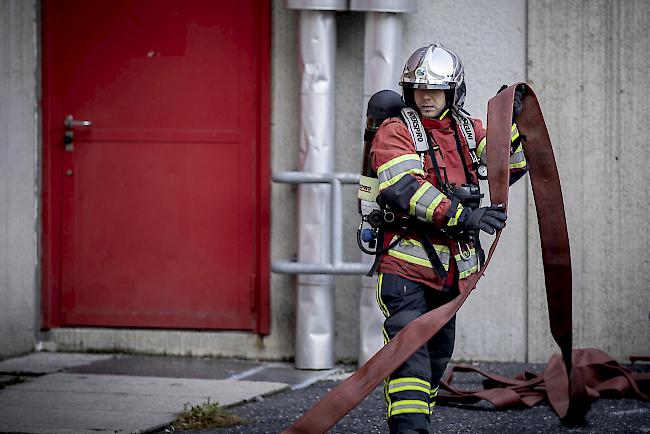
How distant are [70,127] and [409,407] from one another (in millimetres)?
4124

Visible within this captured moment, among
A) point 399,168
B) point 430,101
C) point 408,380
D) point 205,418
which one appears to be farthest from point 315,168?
point 408,380

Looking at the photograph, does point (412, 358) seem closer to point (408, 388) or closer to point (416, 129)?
point (408, 388)

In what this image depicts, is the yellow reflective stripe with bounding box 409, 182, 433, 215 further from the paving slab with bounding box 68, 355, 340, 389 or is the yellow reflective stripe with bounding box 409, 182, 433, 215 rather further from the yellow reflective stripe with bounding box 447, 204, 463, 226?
the paving slab with bounding box 68, 355, 340, 389

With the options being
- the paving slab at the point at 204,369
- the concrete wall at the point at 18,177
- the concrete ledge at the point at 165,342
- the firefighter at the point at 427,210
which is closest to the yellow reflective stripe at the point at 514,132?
the firefighter at the point at 427,210

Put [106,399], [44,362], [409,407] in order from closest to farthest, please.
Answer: [409,407], [106,399], [44,362]

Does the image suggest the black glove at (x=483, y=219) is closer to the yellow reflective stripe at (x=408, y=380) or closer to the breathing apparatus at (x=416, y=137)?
the breathing apparatus at (x=416, y=137)

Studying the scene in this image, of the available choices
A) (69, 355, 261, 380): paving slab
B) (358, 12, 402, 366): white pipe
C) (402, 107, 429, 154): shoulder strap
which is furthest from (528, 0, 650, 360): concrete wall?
(402, 107, 429, 154): shoulder strap

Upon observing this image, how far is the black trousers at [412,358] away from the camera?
5438 millimetres

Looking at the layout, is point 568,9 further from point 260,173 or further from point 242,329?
point 242,329

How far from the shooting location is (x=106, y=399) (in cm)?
716

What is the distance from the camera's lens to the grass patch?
654 centimetres

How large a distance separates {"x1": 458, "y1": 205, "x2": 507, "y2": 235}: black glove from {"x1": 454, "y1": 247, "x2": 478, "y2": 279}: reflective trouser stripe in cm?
25

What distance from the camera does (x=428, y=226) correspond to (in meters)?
5.71

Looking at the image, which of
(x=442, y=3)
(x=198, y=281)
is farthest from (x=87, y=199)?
(x=442, y=3)
